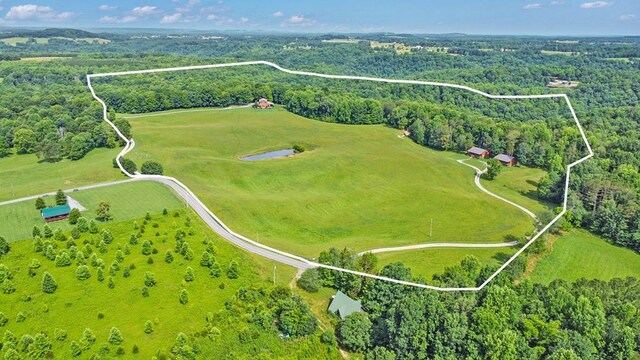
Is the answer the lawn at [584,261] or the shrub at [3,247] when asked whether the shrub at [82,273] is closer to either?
the shrub at [3,247]

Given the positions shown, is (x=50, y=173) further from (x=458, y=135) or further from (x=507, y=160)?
(x=507, y=160)

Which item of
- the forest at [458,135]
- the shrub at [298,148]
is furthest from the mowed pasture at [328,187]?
the forest at [458,135]

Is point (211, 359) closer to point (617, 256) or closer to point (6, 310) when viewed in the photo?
point (6, 310)

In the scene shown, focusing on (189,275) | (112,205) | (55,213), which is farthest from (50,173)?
(189,275)

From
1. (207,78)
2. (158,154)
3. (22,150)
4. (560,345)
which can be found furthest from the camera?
(207,78)

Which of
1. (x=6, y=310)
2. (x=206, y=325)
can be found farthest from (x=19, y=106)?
(x=206, y=325)

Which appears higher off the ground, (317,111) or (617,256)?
(317,111)
